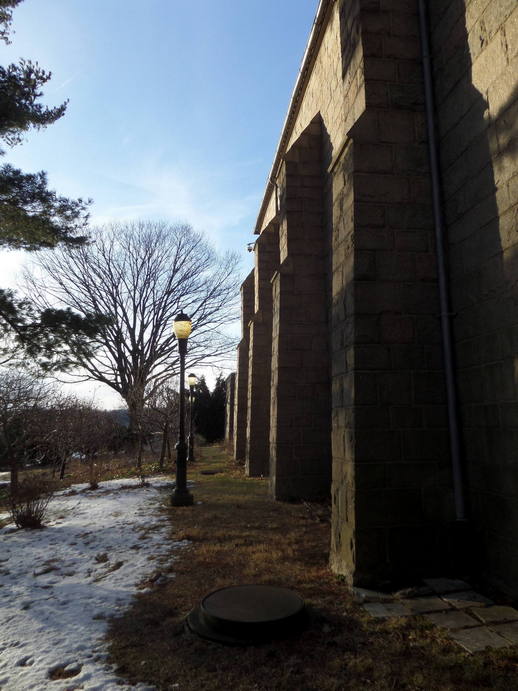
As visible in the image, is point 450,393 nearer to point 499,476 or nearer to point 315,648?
point 499,476

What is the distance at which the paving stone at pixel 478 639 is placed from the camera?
9.34 ft

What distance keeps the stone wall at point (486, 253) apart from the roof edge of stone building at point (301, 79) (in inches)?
199

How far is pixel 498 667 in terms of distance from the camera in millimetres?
2602

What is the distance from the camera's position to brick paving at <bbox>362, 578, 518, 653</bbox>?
296 cm

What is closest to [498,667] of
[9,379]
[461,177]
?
[461,177]

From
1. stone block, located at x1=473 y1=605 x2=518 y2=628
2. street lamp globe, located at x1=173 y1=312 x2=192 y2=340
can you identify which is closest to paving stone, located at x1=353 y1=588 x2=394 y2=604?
stone block, located at x1=473 y1=605 x2=518 y2=628

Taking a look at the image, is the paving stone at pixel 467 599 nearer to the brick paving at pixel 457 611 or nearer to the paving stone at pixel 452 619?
the brick paving at pixel 457 611

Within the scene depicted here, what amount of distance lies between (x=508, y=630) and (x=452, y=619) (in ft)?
1.22

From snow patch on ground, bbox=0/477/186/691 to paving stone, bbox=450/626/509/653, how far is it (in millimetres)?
2086

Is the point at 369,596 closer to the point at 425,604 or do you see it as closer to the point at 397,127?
the point at 425,604

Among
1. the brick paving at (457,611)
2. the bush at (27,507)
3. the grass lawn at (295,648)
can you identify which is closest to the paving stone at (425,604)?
the brick paving at (457,611)

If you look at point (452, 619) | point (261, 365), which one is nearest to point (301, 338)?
point (261, 365)

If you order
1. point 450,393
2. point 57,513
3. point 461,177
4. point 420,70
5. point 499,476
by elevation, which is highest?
point 420,70

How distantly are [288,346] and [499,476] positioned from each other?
5192mm
